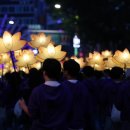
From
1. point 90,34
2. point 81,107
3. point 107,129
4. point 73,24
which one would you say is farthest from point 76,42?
point 81,107

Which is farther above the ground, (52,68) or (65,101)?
(52,68)

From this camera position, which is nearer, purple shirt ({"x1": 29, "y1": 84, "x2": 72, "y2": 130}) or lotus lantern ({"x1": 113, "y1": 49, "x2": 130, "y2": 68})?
purple shirt ({"x1": 29, "y1": 84, "x2": 72, "y2": 130})

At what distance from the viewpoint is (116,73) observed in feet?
35.9

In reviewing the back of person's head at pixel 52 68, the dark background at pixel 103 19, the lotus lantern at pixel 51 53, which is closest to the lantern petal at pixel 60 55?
the lotus lantern at pixel 51 53

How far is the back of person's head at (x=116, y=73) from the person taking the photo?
35.8ft

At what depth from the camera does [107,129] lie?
12547 mm

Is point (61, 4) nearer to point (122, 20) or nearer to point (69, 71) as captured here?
point (122, 20)

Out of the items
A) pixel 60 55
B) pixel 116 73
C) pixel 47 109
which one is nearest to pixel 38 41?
pixel 60 55

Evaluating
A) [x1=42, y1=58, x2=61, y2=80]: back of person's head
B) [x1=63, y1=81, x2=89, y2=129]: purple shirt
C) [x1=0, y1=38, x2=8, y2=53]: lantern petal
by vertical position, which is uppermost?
[x1=42, y1=58, x2=61, y2=80]: back of person's head

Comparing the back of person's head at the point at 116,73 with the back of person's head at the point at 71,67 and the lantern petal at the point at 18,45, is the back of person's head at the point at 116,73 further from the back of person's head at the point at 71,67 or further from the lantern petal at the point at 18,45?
the back of person's head at the point at 71,67

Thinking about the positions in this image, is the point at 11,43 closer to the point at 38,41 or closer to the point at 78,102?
the point at 38,41

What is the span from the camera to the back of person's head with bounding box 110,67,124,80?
430 inches

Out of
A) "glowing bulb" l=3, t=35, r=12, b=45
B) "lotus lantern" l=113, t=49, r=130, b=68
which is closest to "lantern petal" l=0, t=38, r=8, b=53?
"glowing bulb" l=3, t=35, r=12, b=45

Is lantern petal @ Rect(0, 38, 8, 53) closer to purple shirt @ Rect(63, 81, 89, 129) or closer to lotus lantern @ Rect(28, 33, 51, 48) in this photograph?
lotus lantern @ Rect(28, 33, 51, 48)
